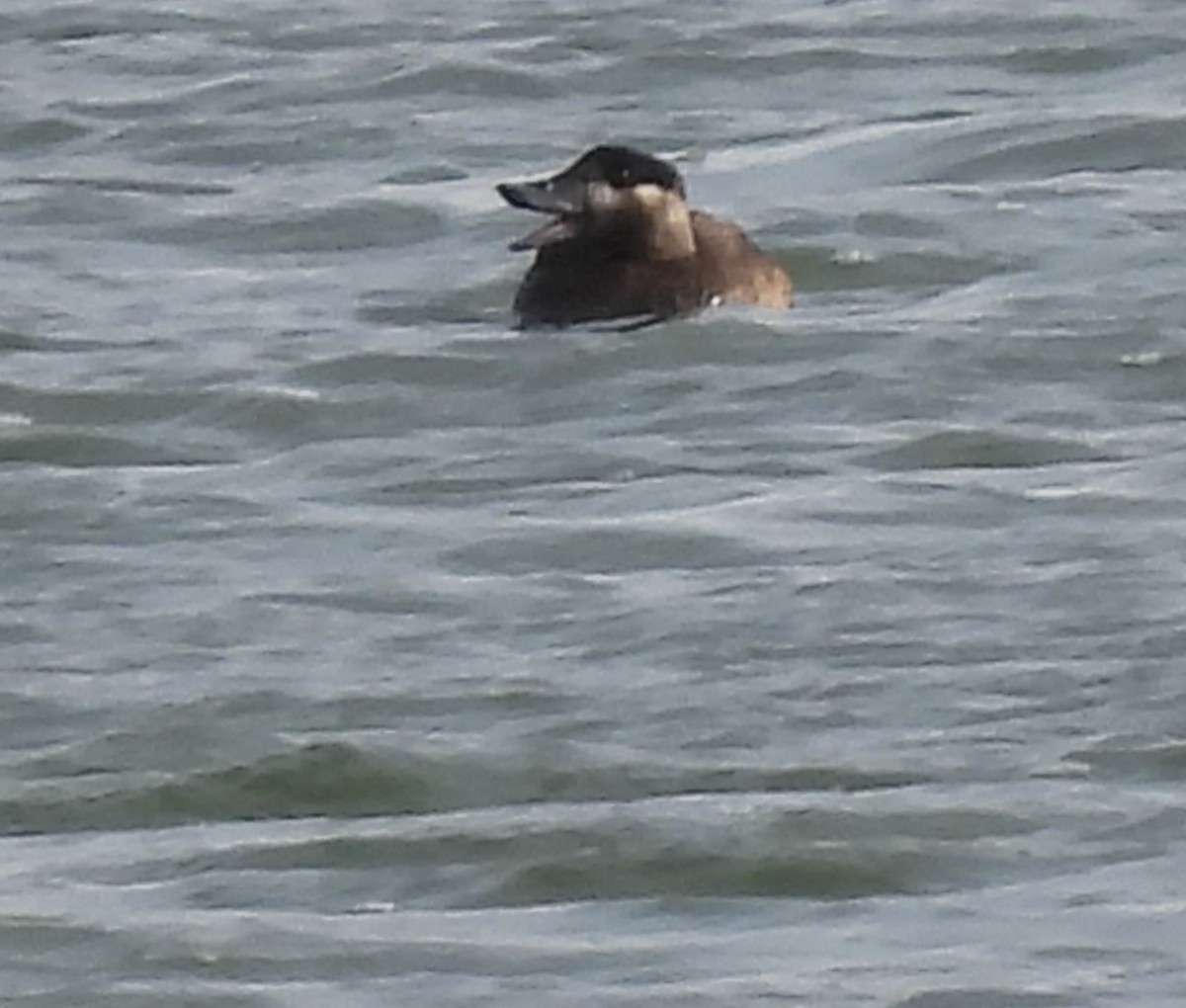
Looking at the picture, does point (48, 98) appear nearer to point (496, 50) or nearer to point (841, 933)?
point (496, 50)

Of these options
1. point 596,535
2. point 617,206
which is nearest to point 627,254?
point 617,206

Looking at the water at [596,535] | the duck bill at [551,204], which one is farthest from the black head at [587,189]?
the water at [596,535]

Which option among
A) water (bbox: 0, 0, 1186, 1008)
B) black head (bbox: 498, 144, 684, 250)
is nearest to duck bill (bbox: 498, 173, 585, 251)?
black head (bbox: 498, 144, 684, 250)

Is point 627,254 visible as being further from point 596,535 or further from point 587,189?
point 596,535

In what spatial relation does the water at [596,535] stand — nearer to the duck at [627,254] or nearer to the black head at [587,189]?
the duck at [627,254]

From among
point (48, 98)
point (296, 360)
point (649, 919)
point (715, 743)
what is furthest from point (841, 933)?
point (48, 98)

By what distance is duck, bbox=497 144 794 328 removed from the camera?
44.9ft

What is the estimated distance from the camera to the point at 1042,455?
1204 centimetres

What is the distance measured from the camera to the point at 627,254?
1380 centimetres

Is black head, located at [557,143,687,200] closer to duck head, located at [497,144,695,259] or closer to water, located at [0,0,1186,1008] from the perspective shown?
duck head, located at [497,144,695,259]

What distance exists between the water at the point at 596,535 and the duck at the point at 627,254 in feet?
0.60

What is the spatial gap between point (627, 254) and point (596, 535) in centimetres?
251

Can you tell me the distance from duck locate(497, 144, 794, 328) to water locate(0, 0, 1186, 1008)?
0.18 metres

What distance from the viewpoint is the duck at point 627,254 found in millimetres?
13672
